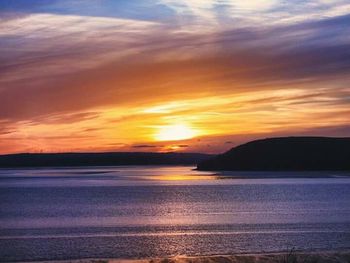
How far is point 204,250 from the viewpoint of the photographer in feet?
94.2

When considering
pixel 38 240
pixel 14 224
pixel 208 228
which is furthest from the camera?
pixel 14 224

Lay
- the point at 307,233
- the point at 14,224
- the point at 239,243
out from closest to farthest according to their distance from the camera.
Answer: the point at 239,243 → the point at 307,233 → the point at 14,224

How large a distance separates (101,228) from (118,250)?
1194cm

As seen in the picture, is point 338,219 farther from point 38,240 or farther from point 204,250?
point 38,240

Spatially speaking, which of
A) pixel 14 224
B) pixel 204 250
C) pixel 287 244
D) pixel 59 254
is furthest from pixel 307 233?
pixel 14 224

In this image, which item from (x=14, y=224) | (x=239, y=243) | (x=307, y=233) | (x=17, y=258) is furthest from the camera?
(x=14, y=224)

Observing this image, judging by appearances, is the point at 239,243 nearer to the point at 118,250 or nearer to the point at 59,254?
the point at 118,250

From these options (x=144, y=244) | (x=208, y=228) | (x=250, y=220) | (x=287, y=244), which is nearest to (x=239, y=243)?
(x=287, y=244)

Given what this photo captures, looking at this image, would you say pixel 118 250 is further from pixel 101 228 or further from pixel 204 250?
pixel 101 228

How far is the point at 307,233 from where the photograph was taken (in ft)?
118

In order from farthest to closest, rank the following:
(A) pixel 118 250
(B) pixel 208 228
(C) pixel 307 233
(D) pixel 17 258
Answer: (B) pixel 208 228 < (C) pixel 307 233 < (A) pixel 118 250 < (D) pixel 17 258

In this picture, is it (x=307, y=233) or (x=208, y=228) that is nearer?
(x=307, y=233)

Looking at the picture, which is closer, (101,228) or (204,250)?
(204,250)

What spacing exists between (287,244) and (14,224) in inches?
929
